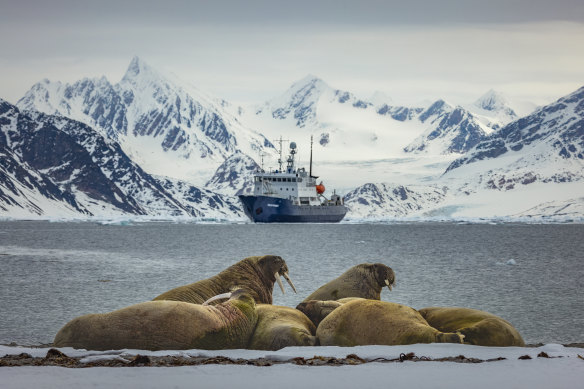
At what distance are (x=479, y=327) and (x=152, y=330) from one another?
712cm

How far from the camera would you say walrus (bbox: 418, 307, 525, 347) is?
17828mm

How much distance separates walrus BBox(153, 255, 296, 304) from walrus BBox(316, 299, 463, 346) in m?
4.01

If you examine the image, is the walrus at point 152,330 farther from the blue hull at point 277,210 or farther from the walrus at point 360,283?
the blue hull at point 277,210

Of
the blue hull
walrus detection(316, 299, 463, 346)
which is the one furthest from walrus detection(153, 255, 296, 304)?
the blue hull

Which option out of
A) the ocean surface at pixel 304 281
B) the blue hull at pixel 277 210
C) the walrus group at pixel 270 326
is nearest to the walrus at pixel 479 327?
the walrus group at pixel 270 326

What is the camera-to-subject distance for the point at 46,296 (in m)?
41.1

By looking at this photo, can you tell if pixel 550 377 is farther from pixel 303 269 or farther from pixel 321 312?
pixel 303 269

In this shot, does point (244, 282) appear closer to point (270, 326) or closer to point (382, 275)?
point (382, 275)

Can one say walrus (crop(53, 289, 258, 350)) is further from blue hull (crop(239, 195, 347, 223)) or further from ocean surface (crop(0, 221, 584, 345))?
blue hull (crop(239, 195, 347, 223))

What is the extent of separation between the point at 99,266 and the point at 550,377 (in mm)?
54489

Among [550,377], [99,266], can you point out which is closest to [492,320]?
[550,377]

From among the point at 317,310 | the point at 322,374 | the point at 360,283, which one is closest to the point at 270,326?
the point at 317,310

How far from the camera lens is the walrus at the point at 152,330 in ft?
54.6

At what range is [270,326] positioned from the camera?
1853cm
